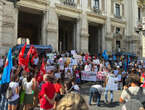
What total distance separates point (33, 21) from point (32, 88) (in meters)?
21.2

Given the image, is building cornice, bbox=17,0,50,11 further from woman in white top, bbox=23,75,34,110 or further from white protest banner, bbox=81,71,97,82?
woman in white top, bbox=23,75,34,110

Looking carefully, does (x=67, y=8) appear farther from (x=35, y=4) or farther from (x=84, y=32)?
(x=35, y=4)

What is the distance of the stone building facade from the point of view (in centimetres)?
1805

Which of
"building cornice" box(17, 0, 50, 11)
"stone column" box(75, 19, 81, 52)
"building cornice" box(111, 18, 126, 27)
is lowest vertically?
"stone column" box(75, 19, 81, 52)

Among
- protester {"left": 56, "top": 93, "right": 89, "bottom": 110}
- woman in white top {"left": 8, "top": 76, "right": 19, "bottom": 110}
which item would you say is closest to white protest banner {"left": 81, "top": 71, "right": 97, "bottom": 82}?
woman in white top {"left": 8, "top": 76, "right": 19, "bottom": 110}

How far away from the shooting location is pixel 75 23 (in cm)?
2370

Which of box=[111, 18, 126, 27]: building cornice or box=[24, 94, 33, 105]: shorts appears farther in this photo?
box=[111, 18, 126, 27]: building cornice

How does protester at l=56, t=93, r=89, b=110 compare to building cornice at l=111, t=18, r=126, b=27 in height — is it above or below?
below

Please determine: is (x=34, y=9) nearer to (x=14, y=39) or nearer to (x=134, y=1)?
(x=14, y=39)

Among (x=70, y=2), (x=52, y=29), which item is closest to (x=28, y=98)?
(x=52, y=29)

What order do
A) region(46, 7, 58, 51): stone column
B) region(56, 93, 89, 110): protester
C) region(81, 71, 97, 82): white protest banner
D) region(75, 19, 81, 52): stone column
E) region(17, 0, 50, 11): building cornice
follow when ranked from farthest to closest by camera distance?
region(75, 19, 81, 52): stone column < region(46, 7, 58, 51): stone column < region(17, 0, 50, 11): building cornice < region(81, 71, 97, 82): white protest banner < region(56, 93, 89, 110): protester

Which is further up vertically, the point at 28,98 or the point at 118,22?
the point at 118,22

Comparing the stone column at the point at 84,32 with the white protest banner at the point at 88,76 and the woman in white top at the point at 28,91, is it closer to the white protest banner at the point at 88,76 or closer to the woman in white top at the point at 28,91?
the white protest banner at the point at 88,76

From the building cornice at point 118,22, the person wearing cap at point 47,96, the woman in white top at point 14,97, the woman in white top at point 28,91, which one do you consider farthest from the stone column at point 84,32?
the person wearing cap at point 47,96
